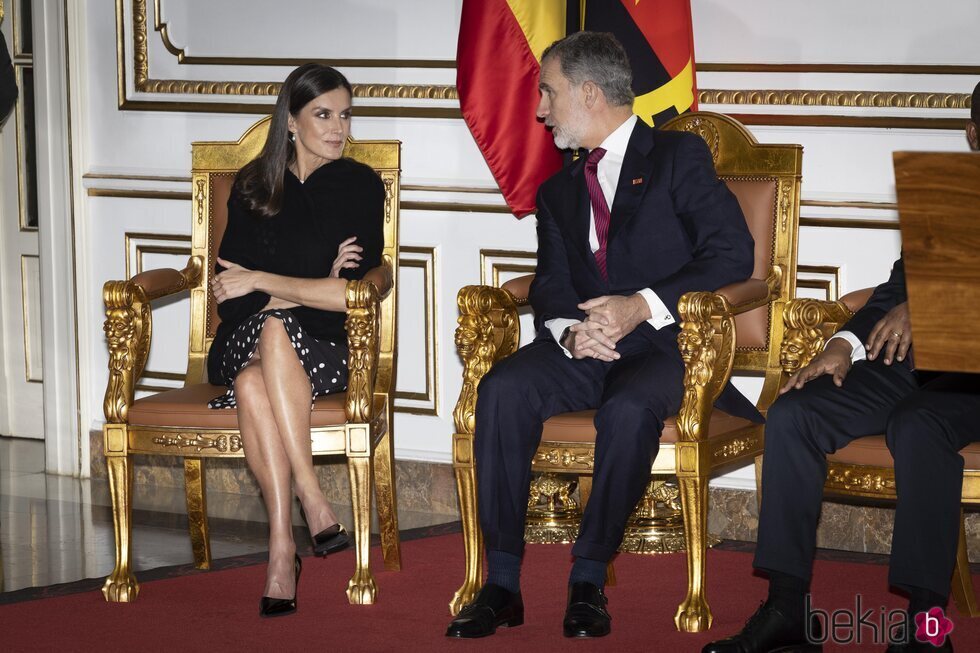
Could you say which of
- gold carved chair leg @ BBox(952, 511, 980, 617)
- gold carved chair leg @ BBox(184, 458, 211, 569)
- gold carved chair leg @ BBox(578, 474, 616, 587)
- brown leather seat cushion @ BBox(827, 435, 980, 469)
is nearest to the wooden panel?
brown leather seat cushion @ BBox(827, 435, 980, 469)

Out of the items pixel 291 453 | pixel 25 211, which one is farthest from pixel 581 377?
pixel 25 211

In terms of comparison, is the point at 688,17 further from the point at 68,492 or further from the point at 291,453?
the point at 68,492

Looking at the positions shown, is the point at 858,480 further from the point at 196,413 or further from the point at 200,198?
the point at 200,198

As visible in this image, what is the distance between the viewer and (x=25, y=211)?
19.9 ft

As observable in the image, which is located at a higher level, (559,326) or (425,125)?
(425,125)

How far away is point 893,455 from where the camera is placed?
2908 mm

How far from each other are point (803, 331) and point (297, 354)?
1.29 metres

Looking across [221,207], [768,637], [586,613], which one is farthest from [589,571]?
[221,207]

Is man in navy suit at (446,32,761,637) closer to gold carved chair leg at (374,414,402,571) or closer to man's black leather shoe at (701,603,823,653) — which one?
man's black leather shoe at (701,603,823,653)

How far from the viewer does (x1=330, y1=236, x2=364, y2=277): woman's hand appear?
3793mm

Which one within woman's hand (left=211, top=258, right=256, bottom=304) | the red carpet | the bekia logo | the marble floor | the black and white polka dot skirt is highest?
A: woman's hand (left=211, top=258, right=256, bottom=304)

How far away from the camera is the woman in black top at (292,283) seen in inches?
139

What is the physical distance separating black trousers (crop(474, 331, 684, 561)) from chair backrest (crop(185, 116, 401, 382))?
0.71 meters

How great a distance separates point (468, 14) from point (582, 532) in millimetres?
1842
